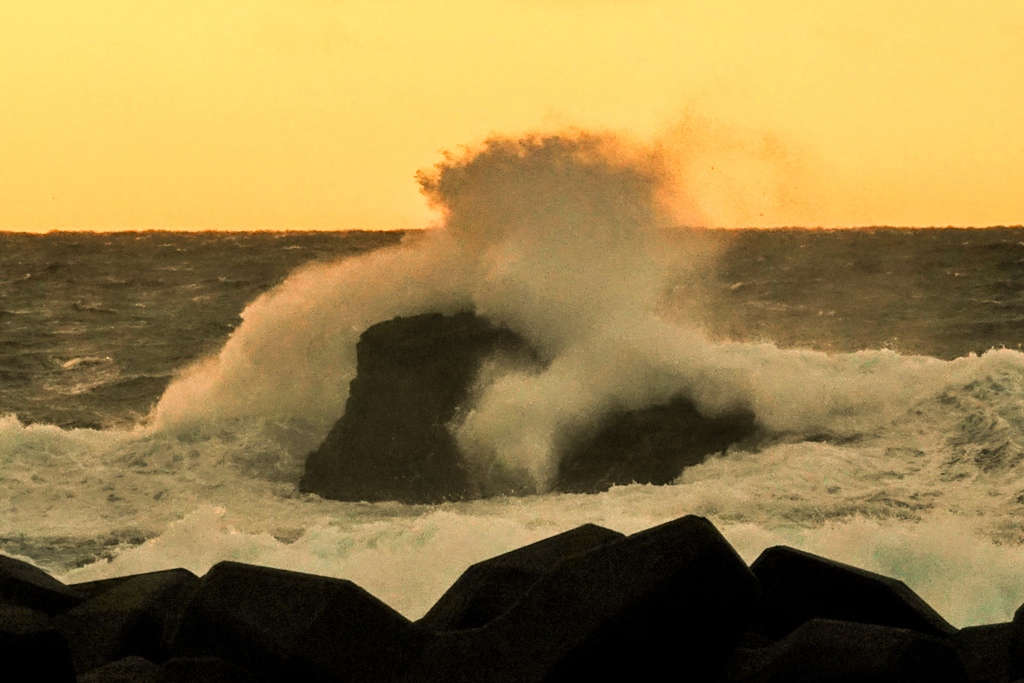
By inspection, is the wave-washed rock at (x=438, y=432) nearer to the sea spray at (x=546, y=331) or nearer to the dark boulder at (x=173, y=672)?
the sea spray at (x=546, y=331)

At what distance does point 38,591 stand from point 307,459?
590cm

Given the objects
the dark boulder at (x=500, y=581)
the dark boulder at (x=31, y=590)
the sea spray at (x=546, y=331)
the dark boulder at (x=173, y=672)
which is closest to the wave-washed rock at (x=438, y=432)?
the sea spray at (x=546, y=331)

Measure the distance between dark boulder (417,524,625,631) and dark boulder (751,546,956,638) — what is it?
2.11 feet

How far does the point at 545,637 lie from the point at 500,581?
0.73 meters

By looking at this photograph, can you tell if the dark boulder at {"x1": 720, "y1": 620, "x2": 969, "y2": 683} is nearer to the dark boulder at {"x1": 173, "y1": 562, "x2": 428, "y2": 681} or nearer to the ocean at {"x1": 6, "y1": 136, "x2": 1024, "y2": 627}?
the dark boulder at {"x1": 173, "y1": 562, "x2": 428, "y2": 681}

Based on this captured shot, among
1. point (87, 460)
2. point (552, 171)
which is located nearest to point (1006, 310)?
point (552, 171)

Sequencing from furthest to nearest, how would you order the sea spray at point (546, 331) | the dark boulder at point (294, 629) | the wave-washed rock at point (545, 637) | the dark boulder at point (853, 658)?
the sea spray at point (546, 331)
the dark boulder at point (294, 629)
the wave-washed rock at point (545, 637)
the dark boulder at point (853, 658)

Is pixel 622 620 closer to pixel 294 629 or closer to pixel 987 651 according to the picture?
pixel 294 629

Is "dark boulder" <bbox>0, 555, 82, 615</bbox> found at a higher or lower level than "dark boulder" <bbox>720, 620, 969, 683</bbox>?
lower

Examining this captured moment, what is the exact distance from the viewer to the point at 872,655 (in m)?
3.26

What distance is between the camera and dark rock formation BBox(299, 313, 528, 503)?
31.0ft

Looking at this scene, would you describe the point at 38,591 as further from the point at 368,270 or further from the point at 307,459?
the point at 368,270

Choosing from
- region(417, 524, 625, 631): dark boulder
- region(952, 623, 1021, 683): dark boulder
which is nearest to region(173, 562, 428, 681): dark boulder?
region(417, 524, 625, 631): dark boulder

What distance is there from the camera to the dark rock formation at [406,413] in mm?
9445
